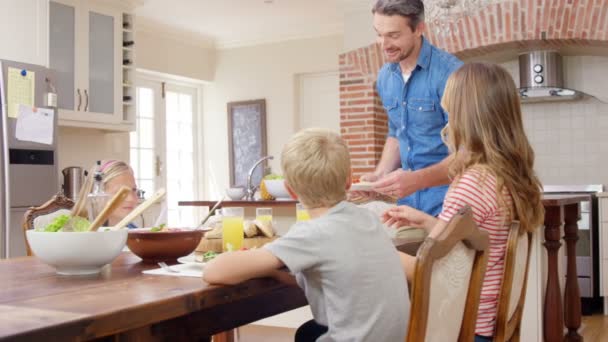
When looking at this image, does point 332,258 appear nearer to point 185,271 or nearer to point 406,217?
point 185,271

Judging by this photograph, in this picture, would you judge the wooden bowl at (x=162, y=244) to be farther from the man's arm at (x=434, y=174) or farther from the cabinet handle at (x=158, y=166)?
the cabinet handle at (x=158, y=166)

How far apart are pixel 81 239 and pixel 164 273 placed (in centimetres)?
18

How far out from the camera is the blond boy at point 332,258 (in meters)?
1.29

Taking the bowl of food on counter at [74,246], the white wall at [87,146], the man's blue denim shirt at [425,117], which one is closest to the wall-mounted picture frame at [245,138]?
the white wall at [87,146]

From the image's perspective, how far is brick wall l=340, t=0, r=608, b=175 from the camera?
5.15 meters

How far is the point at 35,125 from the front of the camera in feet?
15.0

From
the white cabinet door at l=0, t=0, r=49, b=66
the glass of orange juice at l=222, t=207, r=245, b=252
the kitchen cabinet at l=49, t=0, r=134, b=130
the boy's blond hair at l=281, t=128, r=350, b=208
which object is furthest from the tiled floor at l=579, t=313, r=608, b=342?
the white cabinet door at l=0, t=0, r=49, b=66

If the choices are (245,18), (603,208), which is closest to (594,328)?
(603,208)

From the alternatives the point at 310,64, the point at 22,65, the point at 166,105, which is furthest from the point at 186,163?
the point at 22,65

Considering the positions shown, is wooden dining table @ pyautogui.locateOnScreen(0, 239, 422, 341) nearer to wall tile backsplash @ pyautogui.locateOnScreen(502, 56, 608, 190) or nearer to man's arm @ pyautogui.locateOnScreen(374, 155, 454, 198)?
man's arm @ pyautogui.locateOnScreen(374, 155, 454, 198)

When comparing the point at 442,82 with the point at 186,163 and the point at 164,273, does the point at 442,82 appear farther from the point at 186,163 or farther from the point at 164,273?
the point at 186,163

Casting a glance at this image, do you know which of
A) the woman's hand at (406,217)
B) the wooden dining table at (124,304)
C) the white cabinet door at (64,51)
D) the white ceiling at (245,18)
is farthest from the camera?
the white ceiling at (245,18)

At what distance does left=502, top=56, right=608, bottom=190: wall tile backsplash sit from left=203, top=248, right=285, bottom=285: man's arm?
4863mm

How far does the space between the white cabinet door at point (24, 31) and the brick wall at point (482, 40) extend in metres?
2.52
